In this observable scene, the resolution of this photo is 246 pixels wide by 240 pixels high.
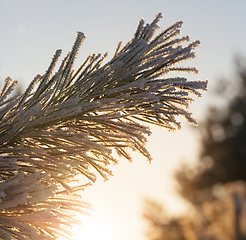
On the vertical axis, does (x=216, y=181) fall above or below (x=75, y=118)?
above

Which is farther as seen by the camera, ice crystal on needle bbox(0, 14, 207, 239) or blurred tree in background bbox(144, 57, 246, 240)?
blurred tree in background bbox(144, 57, 246, 240)

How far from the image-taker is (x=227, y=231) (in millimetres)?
10688

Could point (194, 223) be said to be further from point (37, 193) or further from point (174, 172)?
point (37, 193)

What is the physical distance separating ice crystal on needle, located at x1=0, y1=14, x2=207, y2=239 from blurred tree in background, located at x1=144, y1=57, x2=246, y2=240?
10.9 metres

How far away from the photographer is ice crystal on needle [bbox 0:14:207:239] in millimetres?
623

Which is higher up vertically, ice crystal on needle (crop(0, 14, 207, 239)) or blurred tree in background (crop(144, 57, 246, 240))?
blurred tree in background (crop(144, 57, 246, 240))

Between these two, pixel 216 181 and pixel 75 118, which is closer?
pixel 75 118

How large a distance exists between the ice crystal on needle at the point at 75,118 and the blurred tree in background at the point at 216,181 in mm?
10947

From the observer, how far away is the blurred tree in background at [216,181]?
A: 10.9 meters

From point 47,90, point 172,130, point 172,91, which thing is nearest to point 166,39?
point 172,91

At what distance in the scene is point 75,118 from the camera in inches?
30.1

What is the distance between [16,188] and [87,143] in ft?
0.66

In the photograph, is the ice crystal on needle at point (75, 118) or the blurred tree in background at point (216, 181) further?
the blurred tree in background at point (216, 181)

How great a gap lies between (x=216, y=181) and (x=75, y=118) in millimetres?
11587
